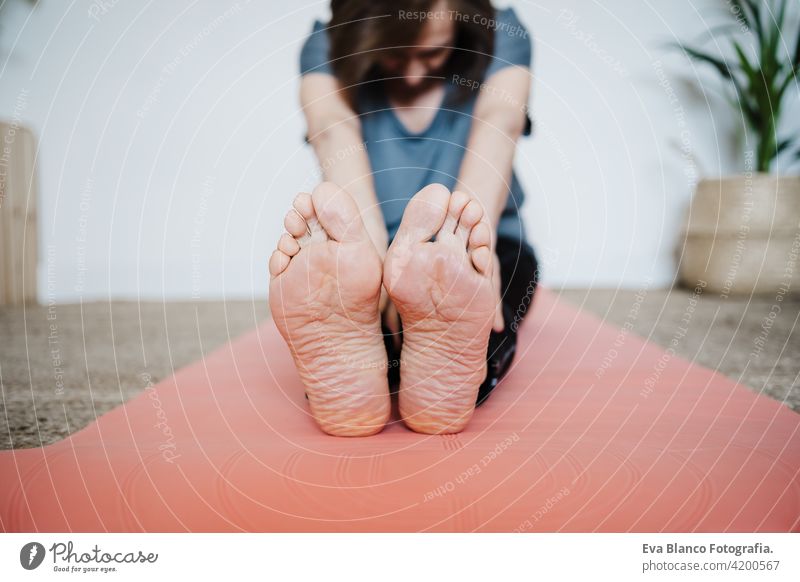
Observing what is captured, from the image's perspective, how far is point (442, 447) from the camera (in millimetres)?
510

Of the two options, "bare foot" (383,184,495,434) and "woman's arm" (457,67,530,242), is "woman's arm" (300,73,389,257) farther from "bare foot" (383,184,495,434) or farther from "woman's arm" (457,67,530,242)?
"bare foot" (383,184,495,434)

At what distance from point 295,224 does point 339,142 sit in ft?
1.01

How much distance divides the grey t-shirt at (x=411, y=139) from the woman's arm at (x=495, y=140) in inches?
1.0

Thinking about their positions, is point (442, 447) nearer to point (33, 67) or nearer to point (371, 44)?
point (371, 44)

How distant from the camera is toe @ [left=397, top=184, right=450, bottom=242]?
506mm

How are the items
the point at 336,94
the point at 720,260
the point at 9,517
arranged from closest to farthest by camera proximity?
the point at 9,517, the point at 336,94, the point at 720,260

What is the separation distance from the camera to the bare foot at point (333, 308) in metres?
0.51

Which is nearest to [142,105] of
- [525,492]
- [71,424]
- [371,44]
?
[371,44]

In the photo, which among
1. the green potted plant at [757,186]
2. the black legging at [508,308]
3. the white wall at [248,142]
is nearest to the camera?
the black legging at [508,308]

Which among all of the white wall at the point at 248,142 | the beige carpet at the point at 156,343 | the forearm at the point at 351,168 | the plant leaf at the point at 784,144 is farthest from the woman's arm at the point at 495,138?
the plant leaf at the point at 784,144

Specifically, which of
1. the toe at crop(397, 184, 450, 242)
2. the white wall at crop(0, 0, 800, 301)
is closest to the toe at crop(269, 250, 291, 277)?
the toe at crop(397, 184, 450, 242)

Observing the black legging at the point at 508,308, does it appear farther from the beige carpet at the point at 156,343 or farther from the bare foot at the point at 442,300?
the beige carpet at the point at 156,343

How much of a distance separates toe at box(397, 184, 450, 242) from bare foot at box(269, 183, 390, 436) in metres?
0.04

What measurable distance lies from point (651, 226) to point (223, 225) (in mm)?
1704
